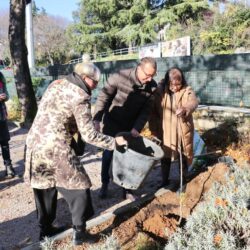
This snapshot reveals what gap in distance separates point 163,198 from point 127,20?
37502 millimetres

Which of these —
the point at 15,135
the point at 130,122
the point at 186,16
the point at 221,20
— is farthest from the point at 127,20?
the point at 130,122

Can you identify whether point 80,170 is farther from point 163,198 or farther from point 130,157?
point 163,198

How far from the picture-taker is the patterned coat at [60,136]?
306cm

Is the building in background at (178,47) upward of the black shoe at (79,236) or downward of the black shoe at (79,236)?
upward

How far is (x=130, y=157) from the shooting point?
3.46 meters

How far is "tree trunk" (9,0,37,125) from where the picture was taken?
392 inches

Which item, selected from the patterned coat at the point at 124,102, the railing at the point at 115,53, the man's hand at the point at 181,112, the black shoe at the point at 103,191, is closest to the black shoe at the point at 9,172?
the black shoe at the point at 103,191

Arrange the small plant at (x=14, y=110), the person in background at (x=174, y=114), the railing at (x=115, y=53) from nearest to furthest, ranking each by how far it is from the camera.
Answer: the person in background at (x=174, y=114)
the small plant at (x=14, y=110)
the railing at (x=115, y=53)

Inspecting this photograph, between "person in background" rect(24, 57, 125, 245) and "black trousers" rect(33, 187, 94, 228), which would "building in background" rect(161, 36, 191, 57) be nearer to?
"black trousers" rect(33, 187, 94, 228)

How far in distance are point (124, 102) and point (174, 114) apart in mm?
652

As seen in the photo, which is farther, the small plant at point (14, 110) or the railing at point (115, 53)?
the railing at point (115, 53)

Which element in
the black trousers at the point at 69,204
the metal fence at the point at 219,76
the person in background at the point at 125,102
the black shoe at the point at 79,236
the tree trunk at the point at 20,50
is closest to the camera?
the black trousers at the point at 69,204

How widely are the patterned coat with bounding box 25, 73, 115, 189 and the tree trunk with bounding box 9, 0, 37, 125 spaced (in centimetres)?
724

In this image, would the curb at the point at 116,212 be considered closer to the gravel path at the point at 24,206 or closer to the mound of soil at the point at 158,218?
the mound of soil at the point at 158,218
